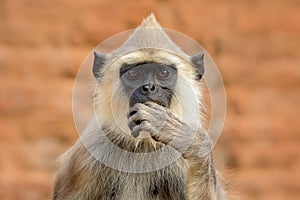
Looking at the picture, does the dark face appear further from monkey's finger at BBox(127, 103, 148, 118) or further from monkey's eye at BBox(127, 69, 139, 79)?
monkey's finger at BBox(127, 103, 148, 118)

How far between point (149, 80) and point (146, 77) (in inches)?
2.5

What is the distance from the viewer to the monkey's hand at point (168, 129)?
598 centimetres

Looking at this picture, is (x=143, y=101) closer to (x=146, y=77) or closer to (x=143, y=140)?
(x=146, y=77)

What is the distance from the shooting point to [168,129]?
6.14 meters

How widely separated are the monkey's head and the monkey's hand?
0.11m

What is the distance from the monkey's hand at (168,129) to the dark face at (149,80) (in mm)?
111

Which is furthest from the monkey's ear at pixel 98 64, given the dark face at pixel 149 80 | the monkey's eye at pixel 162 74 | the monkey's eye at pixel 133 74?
the monkey's eye at pixel 162 74

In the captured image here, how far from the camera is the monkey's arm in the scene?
599 centimetres

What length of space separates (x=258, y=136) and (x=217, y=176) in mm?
5486

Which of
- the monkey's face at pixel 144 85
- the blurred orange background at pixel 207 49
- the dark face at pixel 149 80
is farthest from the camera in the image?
the blurred orange background at pixel 207 49

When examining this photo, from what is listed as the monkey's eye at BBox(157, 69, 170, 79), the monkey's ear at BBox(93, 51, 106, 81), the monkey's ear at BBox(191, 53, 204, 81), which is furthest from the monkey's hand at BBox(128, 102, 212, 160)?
the monkey's ear at BBox(93, 51, 106, 81)

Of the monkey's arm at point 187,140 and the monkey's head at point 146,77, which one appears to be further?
the monkey's head at point 146,77

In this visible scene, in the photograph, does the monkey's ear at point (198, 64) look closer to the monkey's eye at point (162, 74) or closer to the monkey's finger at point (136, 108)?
the monkey's eye at point (162, 74)

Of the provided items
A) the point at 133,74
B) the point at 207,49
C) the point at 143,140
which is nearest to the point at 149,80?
the point at 133,74
